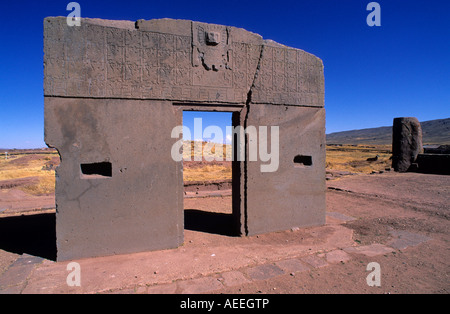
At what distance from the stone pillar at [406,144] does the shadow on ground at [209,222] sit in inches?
431

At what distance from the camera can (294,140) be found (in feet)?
16.2

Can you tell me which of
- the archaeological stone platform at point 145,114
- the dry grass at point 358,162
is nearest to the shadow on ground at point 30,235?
the archaeological stone platform at point 145,114

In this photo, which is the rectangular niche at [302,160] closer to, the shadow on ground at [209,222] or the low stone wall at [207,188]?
the shadow on ground at [209,222]

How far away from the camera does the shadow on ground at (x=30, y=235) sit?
418 centimetres

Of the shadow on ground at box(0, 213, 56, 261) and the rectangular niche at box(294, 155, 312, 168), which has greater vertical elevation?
the rectangular niche at box(294, 155, 312, 168)

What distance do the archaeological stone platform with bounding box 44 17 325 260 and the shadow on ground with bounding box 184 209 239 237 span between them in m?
0.40

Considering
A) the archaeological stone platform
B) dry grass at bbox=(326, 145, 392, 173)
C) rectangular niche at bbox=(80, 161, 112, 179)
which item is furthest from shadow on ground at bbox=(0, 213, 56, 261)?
dry grass at bbox=(326, 145, 392, 173)

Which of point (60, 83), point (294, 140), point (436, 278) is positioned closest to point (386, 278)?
point (436, 278)

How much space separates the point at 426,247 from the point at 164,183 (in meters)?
4.20

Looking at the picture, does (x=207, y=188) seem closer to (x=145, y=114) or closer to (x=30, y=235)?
(x=30, y=235)

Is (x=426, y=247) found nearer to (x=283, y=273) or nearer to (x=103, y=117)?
Result: (x=283, y=273)

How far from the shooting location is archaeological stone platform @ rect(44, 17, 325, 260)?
3693 millimetres

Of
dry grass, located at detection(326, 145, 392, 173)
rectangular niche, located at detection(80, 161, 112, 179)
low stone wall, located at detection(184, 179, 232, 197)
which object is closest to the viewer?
rectangular niche, located at detection(80, 161, 112, 179)

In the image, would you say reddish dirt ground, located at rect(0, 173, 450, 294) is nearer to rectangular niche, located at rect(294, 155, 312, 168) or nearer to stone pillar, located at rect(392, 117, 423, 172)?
rectangular niche, located at rect(294, 155, 312, 168)
